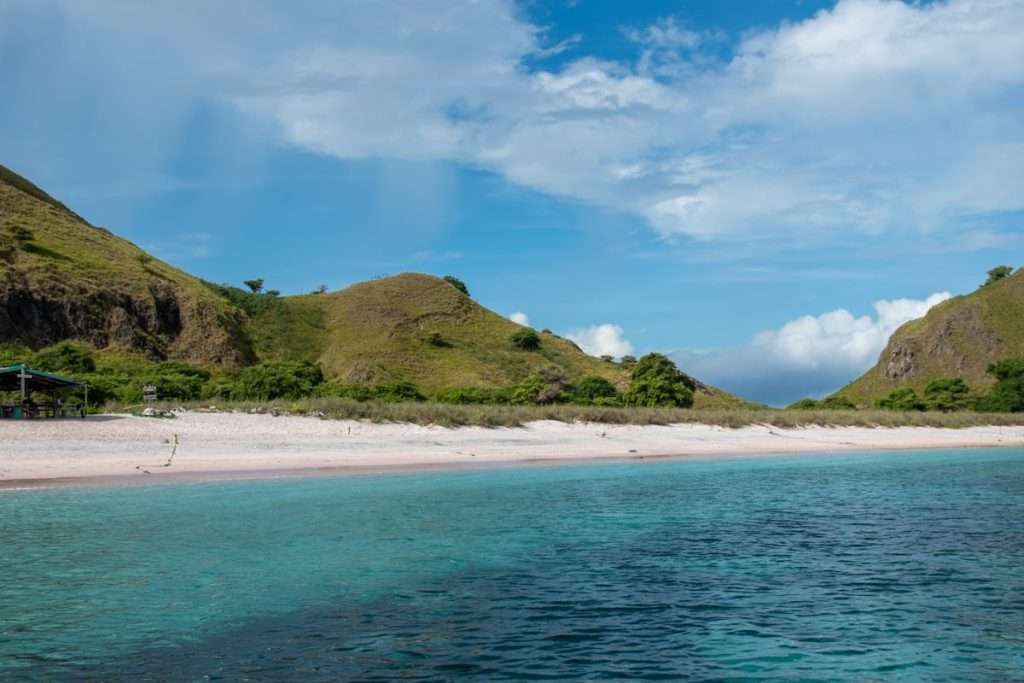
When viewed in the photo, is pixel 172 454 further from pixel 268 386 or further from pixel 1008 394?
pixel 1008 394

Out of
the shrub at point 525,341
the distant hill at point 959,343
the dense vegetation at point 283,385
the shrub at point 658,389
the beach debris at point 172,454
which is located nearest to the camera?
the beach debris at point 172,454

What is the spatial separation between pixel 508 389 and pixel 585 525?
48.9m

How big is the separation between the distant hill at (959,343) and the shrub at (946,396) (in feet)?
144

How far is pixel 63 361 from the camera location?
5347 centimetres

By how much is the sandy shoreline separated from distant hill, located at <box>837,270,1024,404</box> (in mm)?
88744

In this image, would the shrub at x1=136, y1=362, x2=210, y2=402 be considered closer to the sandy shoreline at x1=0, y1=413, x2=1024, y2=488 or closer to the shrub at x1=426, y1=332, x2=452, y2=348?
the sandy shoreline at x1=0, y1=413, x2=1024, y2=488

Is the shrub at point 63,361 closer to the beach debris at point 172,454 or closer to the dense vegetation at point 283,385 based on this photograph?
the dense vegetation at point 283,385

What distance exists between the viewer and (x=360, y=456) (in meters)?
29.1

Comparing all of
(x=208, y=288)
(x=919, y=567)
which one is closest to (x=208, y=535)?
(x=919, y=567)

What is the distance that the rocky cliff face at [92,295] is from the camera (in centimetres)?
6925

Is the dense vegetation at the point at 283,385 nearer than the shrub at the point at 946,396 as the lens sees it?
Yes

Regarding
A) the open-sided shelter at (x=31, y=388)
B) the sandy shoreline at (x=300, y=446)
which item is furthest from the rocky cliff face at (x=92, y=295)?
the sandy shoreline at (x=300, y=446)

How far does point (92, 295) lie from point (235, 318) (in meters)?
19.3

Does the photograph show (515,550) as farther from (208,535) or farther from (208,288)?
(208,288)
